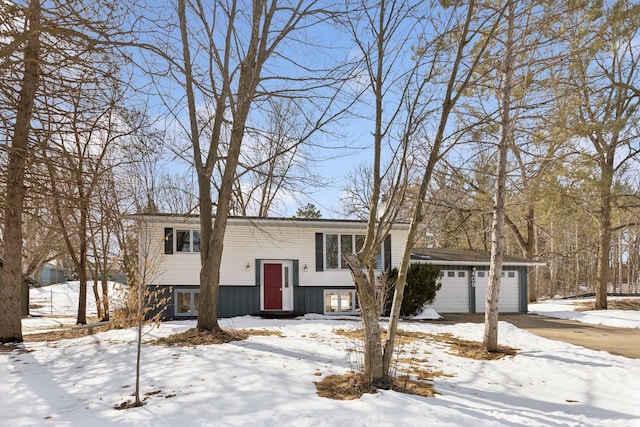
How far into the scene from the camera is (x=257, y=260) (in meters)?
15.8

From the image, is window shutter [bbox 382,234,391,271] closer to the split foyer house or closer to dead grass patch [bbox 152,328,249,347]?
the split foyer house

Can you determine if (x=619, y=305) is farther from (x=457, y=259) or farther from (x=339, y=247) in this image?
(x=339, y=247)

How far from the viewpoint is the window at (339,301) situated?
54.1ft

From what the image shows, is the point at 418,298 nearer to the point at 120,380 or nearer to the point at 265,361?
the point at 265,361

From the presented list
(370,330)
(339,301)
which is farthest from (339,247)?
(370,330)

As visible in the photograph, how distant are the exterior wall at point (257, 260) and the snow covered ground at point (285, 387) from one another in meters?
5.24

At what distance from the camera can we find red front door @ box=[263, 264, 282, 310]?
15906mm

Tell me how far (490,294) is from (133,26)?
7843mm

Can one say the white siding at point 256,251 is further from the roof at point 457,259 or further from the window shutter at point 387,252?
the roof at point 457,259

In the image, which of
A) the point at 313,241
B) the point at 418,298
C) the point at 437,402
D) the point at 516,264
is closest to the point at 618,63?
the point at 516,264

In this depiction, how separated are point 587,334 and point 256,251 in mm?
10595

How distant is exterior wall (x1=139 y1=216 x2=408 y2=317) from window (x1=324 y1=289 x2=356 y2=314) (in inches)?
12.2

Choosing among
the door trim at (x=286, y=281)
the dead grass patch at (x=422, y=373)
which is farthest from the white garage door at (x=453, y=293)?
the dead grass patch at (x=422, y=373)

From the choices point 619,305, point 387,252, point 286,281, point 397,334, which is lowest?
point 619,305
